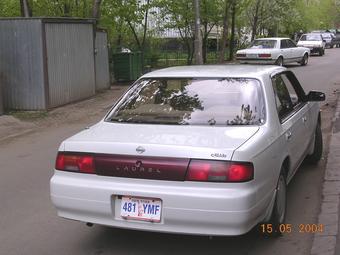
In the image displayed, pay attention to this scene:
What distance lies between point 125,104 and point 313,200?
7.55ft

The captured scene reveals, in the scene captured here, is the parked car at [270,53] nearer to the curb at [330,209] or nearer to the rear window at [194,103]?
the curb at [330,209]

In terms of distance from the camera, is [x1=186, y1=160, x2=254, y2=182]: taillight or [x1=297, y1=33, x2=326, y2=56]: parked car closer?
[x1=186, y1=160, x2=254, y2=182]: taillight

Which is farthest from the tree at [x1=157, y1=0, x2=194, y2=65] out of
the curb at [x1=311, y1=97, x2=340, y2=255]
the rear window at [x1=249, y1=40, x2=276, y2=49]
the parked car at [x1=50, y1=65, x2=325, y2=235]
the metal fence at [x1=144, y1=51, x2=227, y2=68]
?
the parked car at [x1=50, y1=65, x2=325, y2=235]

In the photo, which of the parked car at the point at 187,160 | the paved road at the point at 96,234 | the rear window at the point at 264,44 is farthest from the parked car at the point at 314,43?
the parked car at the point at 187,160

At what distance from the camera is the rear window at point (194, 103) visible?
4848 mm

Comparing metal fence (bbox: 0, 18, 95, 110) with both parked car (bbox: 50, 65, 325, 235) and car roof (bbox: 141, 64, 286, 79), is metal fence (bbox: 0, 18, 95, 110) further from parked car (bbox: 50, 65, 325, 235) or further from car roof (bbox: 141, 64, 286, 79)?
parked car (bbox: 50, 65, 325, 235)

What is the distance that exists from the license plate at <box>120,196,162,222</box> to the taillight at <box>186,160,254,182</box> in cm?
36

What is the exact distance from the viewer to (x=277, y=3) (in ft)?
132

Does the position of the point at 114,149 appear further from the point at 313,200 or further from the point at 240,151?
the point at 313,200

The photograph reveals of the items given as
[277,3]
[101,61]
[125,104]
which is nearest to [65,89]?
[101,61]

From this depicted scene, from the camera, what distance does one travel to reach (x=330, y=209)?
5.53 meters

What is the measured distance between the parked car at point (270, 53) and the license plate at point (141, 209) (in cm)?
2137

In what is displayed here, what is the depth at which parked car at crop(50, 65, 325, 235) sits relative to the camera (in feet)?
13.2
